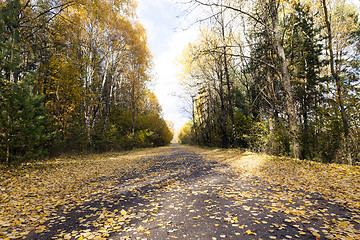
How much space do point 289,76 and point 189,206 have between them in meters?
13.1

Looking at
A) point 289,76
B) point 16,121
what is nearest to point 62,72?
point 16,121

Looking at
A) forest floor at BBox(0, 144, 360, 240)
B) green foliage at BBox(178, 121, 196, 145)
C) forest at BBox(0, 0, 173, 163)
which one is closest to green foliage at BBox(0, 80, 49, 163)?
forest at BBox(0, 0, 173, 163)

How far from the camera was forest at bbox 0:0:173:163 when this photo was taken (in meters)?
7.18

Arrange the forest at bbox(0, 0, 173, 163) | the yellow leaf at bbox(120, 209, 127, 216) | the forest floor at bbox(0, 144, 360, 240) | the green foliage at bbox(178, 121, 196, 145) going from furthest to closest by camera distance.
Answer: the green foliage at bbox(178, 121, 196, 145), the forest at bbox(0, 0, 173, 163), the yellow leaf at bbox(120, 209, 127, 216), the forest floor at bbox(0, 144, 360, 240)

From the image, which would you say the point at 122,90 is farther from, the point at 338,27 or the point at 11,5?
the point at 338,27

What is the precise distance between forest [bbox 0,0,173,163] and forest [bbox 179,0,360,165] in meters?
7.41

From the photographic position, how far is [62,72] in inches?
494

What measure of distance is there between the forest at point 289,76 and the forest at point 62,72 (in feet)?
24.3

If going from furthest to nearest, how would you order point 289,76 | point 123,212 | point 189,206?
point 289,76 < point 189,206 < point 123,212

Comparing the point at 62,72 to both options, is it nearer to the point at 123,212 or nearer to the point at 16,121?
the point at 16,121

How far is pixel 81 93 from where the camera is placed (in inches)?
518

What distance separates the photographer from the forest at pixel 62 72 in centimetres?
718

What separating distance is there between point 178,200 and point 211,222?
1222 millimetres

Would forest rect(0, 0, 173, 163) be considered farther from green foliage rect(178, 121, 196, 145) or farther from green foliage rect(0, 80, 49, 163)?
green foliage rect(178, 121, 196, 145)
